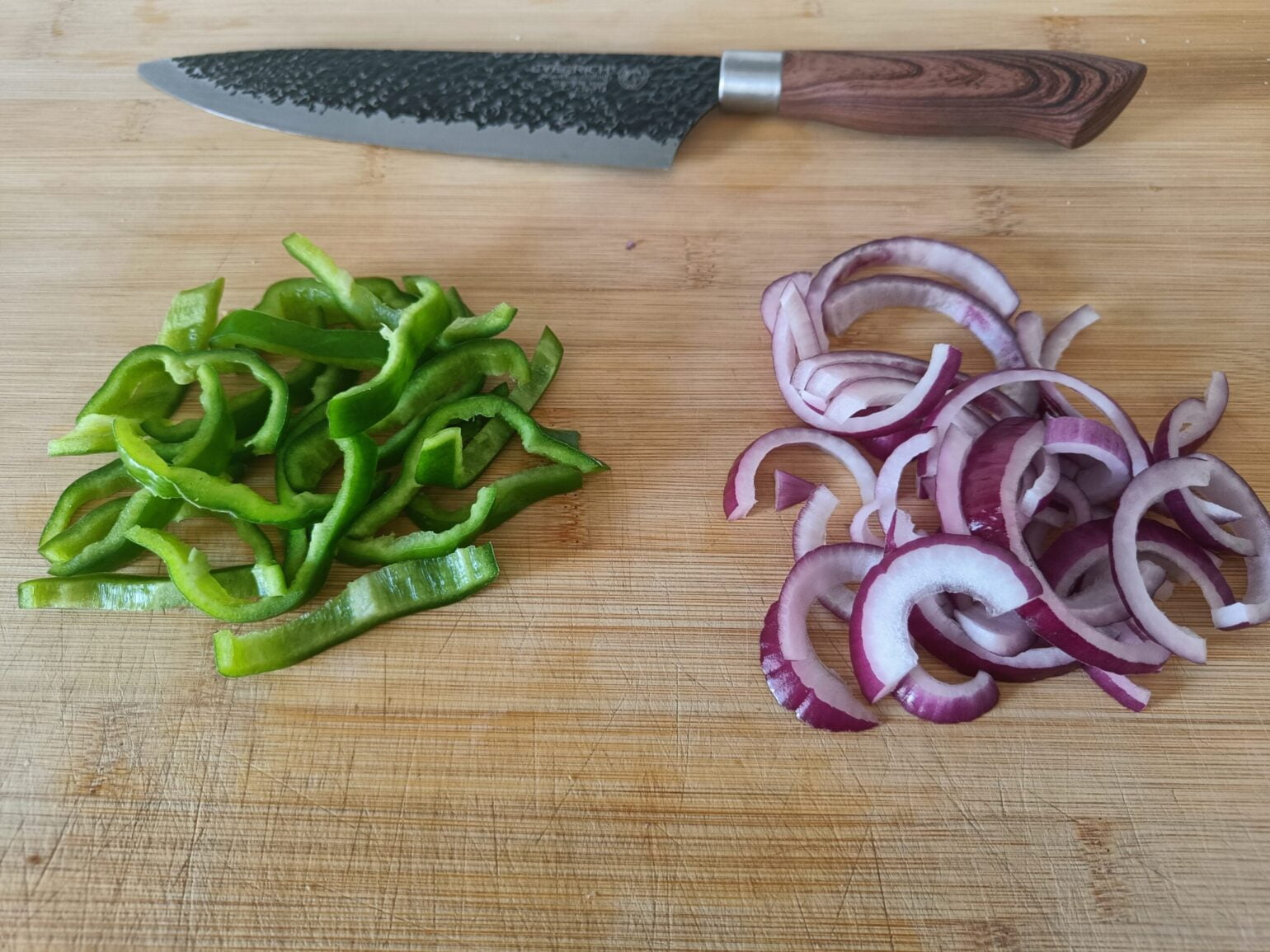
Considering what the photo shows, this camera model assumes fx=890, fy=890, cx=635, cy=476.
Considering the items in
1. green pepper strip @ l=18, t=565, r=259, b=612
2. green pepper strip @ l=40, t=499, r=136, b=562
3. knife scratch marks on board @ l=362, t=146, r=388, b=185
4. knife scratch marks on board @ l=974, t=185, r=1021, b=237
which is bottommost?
green pepper strip @ l=18, t=565, r=259, b=612

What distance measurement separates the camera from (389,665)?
1.92 metres

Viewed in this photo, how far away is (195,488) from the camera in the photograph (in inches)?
74.7

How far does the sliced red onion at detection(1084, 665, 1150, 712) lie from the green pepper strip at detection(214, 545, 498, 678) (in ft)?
4.20

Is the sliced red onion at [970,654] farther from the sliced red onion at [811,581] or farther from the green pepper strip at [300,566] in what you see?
the green pepper strip at [300,566]

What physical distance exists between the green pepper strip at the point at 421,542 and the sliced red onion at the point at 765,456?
54 centimetres

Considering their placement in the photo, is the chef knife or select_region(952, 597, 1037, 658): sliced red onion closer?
select_region(952, 597, 1037, 658): sliced red onion

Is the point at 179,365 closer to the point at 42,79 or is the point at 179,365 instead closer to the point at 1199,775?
the point at 42,79

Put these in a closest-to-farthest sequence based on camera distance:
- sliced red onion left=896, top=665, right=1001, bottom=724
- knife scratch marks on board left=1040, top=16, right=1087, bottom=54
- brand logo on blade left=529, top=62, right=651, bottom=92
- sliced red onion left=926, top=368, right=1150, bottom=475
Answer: sliced red onion left=896, top=665, right=1001, bottom=724 → sliced red onion left=926, top=368, right=1150, bottom=475 → brand logo on blade left=529, top=62, right=651, bottom=92 → knife scratch marks on board left=1040, top=16, right=1087, bottom=54

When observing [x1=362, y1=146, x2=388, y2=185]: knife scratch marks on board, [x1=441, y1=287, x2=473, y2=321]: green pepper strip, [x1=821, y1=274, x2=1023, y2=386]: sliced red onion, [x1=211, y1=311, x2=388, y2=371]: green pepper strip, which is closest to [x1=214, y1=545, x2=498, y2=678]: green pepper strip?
[x1=211, y1=311, x2=388, y2=371]: green pepper strip

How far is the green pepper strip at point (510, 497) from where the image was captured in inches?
78.8

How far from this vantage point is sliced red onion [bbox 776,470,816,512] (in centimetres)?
206

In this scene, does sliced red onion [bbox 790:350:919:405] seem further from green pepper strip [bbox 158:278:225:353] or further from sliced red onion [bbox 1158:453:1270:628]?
green pepper strip [bbox 158:278:225:353]

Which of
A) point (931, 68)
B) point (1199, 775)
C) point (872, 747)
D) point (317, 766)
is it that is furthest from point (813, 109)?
point (317, 766)

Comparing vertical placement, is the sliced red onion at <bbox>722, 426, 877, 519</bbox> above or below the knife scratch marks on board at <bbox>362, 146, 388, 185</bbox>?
below
